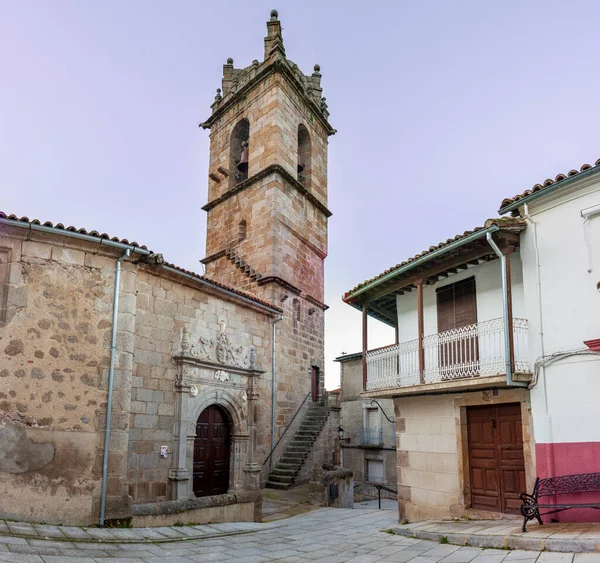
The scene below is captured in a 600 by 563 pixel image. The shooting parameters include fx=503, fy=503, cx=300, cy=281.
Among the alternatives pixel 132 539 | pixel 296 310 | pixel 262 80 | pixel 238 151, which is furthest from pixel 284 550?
pixel 262 80

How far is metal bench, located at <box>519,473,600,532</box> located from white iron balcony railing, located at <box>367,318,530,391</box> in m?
1.73

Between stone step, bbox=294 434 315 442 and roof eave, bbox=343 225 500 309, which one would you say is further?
stone step, bbox=294 434 315 442

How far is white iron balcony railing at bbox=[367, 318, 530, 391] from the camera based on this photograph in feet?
28.7

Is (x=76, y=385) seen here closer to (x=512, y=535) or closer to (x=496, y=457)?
(x=512, y=535)

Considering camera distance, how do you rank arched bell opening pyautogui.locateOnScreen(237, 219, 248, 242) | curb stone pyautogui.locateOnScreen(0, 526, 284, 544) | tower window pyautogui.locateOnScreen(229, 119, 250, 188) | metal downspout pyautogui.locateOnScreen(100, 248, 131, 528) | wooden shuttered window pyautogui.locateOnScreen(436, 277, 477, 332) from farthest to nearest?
tower window pyautogui.locateOnScreen(229, 119, 250, 188) < arched bell opening pyautogui.locateOnScreen(237, 219, 248, 242) < wooden shuttered window pyautogui.locateOnScreen(436, 277, 477, 332) < metal downspout pyautogui.locateOnScreen(100, 248, 131, 528) < curb stone pyautogui.locateOnScreen(0, 526, 284, 544)

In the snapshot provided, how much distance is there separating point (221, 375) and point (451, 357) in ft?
16.9

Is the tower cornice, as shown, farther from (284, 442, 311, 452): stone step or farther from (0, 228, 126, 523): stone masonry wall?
(284, 442, 311, 452): stone step

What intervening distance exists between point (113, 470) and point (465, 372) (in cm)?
649

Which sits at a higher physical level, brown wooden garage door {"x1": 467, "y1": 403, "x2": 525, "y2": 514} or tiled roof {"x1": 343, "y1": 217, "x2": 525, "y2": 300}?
tiled roof {"x1": 343, "y1": 217, "x2": 525, "y2": 300}

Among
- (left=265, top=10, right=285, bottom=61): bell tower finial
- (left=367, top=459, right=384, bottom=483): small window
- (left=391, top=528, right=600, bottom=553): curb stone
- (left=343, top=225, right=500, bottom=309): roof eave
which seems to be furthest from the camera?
(left=367, top=459, right=384, bottom=483): small window

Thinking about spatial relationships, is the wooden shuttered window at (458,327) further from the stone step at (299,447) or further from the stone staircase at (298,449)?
the stone step at (299,447)

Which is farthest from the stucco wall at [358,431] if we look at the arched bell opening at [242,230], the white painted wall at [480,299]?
the white painted wall at [480,299]

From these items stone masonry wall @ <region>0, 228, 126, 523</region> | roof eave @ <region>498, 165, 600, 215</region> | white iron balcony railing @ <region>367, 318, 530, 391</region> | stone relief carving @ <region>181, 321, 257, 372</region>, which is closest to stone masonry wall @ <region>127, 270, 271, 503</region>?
stone relief carving @ <region>181, 321, 257, 372</region>

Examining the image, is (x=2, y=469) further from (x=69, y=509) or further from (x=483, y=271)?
(x=483, y=271)
